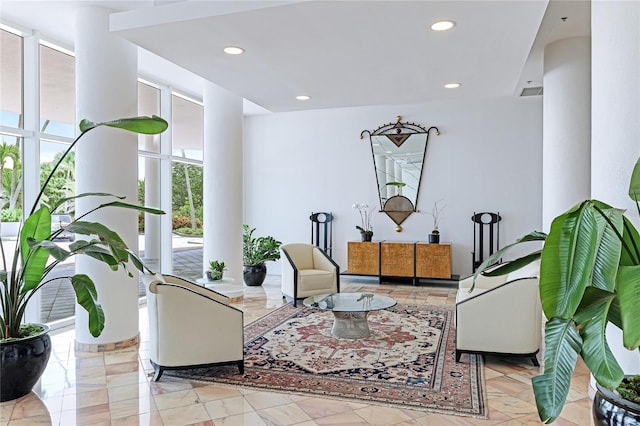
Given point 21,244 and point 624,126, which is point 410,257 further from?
point 21,244

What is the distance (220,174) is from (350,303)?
3.01 m

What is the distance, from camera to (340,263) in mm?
9062

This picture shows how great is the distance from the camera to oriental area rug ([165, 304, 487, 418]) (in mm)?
3408

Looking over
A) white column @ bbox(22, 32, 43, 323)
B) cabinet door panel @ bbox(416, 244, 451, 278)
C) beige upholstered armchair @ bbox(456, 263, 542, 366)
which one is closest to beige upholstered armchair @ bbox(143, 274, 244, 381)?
beige upholstered armchair @ bbox(456, 263, 542, 366)

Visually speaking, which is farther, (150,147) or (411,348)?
(150,147)

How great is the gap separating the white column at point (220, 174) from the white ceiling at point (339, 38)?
2.52 ft

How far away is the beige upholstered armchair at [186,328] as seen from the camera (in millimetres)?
3652

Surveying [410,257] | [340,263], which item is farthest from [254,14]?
[340,263]

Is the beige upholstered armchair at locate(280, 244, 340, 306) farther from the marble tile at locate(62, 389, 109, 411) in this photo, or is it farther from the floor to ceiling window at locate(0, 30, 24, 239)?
the floor to ceiling window at locate(0, 30, 24, 239)

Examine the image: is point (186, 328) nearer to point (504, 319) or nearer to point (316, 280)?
point (504, 319)

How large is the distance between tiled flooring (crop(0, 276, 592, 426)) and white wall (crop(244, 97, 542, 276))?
14.5 feet

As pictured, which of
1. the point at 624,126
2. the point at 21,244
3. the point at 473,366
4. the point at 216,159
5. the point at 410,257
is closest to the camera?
the point at 624,126

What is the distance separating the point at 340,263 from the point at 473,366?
5.15 meters

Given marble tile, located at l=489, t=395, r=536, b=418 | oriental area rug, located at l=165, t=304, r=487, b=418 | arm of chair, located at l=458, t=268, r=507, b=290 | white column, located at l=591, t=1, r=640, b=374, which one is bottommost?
marble tile, located at l=489, t=395, r=536, b=418
